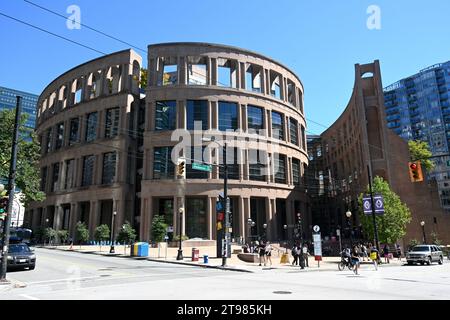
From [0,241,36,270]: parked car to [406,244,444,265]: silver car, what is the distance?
94.6 feet

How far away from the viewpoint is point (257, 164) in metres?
53.8

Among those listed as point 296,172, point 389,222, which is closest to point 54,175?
point 296,172

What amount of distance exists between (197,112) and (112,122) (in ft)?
51.7

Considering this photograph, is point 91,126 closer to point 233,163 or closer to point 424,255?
point 233,163

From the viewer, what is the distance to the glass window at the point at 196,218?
5069cm

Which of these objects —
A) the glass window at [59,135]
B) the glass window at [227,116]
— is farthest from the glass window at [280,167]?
the glass window at [59,135]

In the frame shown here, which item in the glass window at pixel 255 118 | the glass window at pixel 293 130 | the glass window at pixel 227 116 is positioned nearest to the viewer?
the glass window at pixel 227 116

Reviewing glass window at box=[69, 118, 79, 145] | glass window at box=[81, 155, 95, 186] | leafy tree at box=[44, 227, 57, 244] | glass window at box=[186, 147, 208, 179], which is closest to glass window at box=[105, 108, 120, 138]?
glass window at box=[81, 155, 95, 186]

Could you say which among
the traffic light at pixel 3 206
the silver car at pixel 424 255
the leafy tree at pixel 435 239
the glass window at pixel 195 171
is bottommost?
the silver car at pixel 424 255

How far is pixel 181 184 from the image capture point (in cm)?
4931

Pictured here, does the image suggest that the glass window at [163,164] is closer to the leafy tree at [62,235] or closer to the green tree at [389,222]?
the leafy tree at [62,235]

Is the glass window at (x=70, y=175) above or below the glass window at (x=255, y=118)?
below

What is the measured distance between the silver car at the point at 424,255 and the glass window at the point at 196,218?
27.6m
